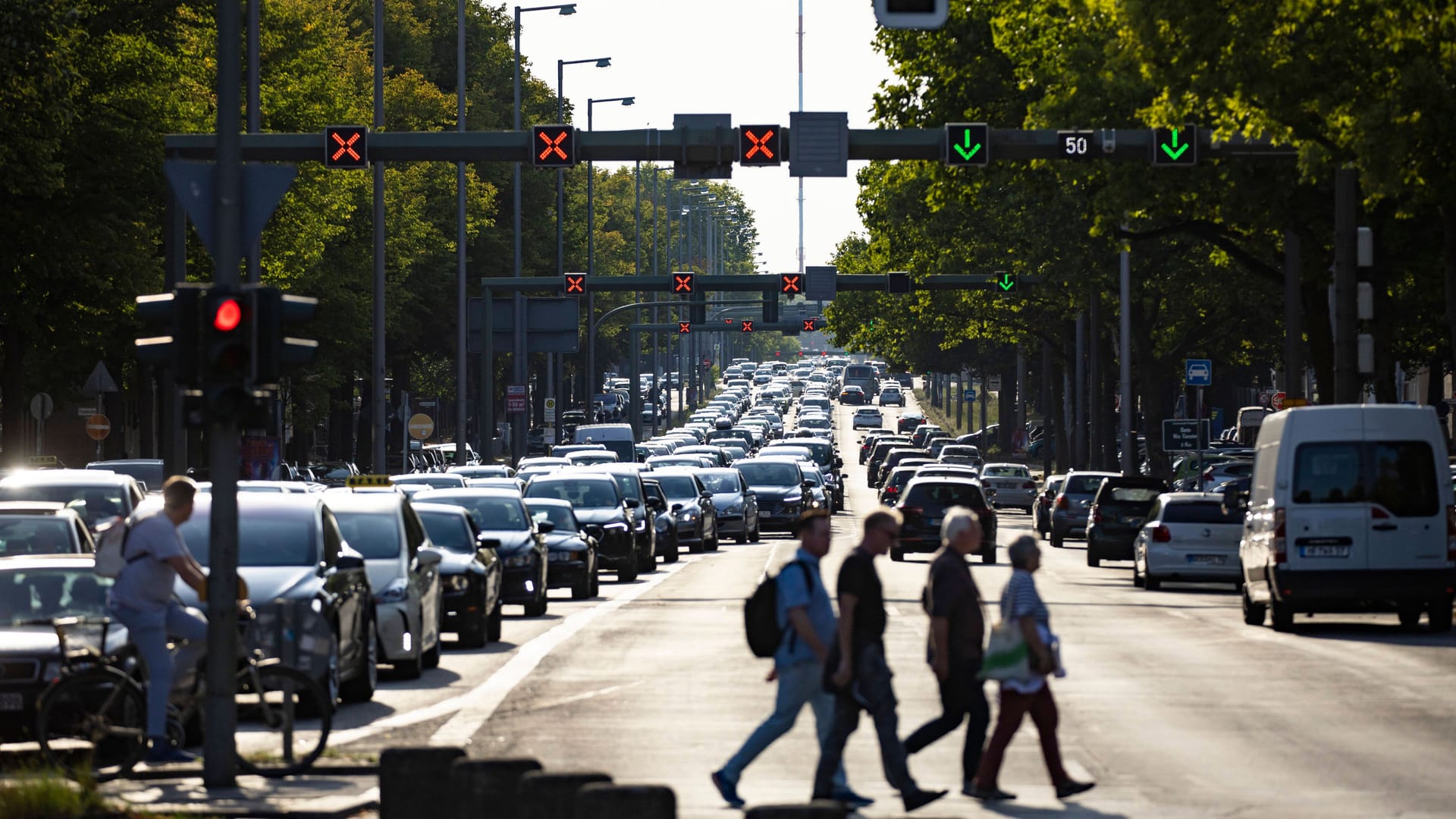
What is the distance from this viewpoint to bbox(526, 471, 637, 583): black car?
126ft

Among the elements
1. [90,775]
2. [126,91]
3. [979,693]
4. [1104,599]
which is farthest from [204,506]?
[126,91]

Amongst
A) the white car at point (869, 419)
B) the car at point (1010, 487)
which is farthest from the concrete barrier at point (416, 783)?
the white car at point (869, 419)

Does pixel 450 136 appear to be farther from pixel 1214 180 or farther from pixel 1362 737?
pixel 1362 737

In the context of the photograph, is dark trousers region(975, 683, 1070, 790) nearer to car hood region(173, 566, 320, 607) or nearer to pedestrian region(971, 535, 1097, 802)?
pedestrian region(971, 535, 1097, 802)

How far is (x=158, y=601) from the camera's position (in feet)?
50.8

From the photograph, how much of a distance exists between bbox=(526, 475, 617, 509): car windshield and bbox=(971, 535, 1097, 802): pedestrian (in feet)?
84.2

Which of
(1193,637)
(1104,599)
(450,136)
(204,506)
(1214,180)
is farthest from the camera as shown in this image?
(1214,180)

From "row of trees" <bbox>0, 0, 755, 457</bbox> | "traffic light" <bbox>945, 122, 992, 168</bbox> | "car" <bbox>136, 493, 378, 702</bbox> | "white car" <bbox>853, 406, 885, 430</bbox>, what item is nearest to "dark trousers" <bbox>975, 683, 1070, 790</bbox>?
"car" <bbox>136, 493, 378, 702</bbox>

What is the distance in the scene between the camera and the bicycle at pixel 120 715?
14.9 m

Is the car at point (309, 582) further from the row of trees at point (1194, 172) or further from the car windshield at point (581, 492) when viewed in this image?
the car windshield at point (581, 492)

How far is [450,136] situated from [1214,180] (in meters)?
12.2

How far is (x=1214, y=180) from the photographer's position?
4003cm

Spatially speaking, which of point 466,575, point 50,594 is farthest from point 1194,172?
point 50,594

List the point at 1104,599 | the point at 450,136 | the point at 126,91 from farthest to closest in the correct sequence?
the point at 126,91 < the point at 450,136 < the point at 1104,599
